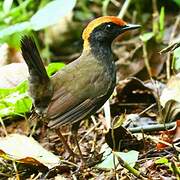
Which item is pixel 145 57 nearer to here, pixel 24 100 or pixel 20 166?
pixel 24 100

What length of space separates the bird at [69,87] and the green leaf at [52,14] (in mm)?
901

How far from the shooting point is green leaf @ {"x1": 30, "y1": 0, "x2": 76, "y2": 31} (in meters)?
5.41

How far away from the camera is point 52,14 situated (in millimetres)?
5535

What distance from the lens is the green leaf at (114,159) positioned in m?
3.82

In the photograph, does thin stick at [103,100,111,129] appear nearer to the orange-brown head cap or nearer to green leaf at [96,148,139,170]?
green leaf at [96,148,139,170]

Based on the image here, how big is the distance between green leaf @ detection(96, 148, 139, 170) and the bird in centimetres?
34

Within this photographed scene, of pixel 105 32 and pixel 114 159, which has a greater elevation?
pixel 105 32

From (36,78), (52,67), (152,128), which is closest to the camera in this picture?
(36,78)

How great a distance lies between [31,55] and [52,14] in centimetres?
136

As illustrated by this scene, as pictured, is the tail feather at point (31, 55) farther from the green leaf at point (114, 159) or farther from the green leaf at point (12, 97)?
the green leaf at point (114, 159)

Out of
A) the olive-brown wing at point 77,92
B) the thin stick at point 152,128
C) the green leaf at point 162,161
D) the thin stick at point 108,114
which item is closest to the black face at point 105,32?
the olive-brown wing at point 77,92

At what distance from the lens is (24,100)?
15.3ft

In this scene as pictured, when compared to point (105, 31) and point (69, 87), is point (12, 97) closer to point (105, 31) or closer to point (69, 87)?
point (69, 87)

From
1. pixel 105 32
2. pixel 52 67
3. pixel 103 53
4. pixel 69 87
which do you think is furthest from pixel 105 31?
pixel 69 87
